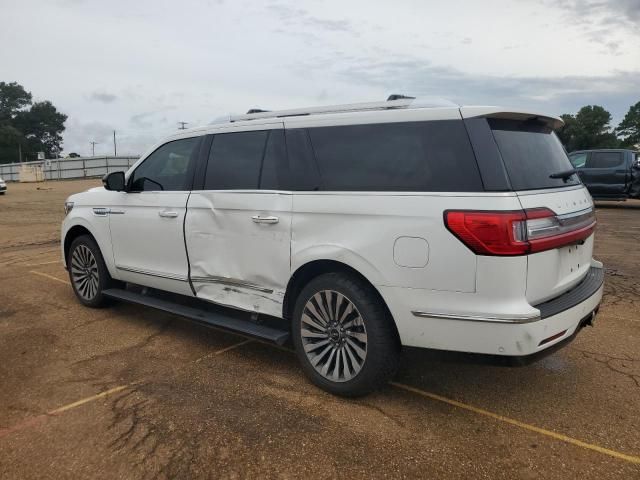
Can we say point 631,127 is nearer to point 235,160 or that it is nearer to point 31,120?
point 235,160

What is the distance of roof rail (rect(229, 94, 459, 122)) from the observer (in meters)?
3.36

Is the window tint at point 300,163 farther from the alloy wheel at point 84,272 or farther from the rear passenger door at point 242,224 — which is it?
the alloy wheel at point 84,272

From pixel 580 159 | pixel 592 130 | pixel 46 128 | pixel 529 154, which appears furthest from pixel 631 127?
pixel 46 128

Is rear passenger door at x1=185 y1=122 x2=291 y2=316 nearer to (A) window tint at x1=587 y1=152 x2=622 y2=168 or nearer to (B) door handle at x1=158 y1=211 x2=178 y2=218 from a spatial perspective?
(B) door handle at x1=158 y1=211 x2=178 y2=218

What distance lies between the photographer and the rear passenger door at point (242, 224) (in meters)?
3.74

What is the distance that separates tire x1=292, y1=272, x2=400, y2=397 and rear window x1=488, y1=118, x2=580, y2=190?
1112 millimetres

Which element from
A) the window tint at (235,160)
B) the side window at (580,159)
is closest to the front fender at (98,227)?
the window tint at (235,160)

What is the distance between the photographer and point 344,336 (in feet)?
11.2

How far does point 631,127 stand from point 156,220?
254 ft

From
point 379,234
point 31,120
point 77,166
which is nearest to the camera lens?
point 379,234

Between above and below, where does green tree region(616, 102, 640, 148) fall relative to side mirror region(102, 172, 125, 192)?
above

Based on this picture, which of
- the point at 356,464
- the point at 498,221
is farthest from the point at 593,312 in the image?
the point at 356,464

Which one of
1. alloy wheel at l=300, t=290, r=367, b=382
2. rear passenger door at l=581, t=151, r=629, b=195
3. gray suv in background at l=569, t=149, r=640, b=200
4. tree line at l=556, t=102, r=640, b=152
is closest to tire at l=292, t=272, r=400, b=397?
alloy wheel at l=300, t=290, r=367, b=382

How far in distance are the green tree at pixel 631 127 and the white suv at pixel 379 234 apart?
73995 mm
